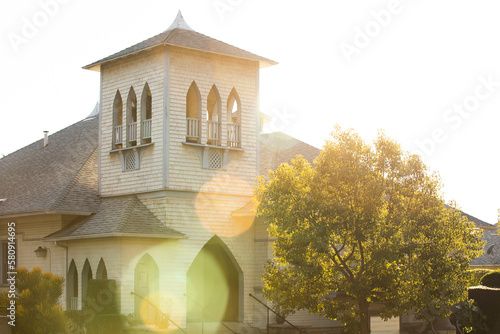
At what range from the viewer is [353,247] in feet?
81.1

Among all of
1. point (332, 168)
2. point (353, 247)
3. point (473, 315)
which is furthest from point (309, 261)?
point (473, 315)

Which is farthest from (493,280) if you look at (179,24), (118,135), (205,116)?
(179,24)

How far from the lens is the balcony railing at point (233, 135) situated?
31.5 meters

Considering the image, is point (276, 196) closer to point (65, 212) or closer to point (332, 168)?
point (332, 168)

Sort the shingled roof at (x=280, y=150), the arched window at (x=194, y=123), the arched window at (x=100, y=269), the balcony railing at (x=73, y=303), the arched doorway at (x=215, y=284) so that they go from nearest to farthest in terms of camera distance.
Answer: the arched window at (x=100, y=269), the arched window at (x=194, y=123), the balcony railing at (x=73, y=303), the arched doorway at (x=215, y=284), the shingled roof at (x=280, y=150)

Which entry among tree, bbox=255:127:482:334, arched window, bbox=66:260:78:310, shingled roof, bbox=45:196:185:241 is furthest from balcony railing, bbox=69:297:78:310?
tree, bbox=255:127:482:334

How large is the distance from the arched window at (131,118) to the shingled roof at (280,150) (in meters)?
6.28

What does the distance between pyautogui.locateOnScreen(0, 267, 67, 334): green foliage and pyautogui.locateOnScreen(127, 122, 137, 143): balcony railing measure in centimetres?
939

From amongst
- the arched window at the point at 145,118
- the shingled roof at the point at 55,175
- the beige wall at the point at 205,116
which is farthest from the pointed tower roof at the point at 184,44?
the shingled roof at the point at 55,175

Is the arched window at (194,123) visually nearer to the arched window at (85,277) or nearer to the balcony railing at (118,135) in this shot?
the balcony railing at (118,135)

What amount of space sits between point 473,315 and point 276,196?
922 centimetres

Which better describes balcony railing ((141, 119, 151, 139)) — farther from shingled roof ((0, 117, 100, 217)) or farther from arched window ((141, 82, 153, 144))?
shingled roof ((0, 117, 100, 217))

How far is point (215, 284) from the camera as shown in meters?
32.8

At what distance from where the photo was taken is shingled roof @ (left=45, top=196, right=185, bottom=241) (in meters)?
28.0
